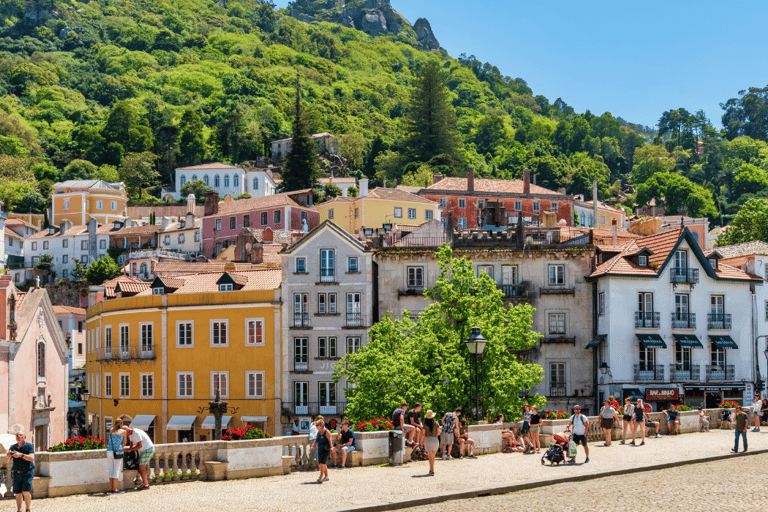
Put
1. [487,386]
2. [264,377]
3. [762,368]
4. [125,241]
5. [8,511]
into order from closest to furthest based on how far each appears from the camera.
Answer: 1. [8,511]
2. [487,386]
3. [264,377]
4. [762,368]
5. [125,241]

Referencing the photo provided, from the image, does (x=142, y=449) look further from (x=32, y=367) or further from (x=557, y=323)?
(x=557, y=323)

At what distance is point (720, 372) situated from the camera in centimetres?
5550

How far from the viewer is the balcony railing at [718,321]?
55.5 metres

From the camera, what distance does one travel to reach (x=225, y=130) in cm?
17838

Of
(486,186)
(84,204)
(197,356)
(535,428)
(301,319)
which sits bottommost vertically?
(535,428)

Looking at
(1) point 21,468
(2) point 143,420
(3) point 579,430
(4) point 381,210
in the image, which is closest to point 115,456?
(1) point 21,468

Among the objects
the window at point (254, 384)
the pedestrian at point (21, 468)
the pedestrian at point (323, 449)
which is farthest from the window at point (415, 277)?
the pedestrian at point (21, 468)

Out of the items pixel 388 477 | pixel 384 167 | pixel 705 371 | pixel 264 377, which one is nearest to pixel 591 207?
pixel 384 167

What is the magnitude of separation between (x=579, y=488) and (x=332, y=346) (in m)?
30.2

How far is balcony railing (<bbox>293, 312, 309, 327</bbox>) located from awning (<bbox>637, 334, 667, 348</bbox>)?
17.7 metres

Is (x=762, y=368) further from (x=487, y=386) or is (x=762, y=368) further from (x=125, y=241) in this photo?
(x=125, y=241)

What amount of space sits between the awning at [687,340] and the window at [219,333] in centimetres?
2426

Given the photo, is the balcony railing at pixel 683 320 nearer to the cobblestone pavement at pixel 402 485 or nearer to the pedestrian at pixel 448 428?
the cobblestone pavement at pixel 402 485

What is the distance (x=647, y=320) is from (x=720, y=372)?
5792mm
